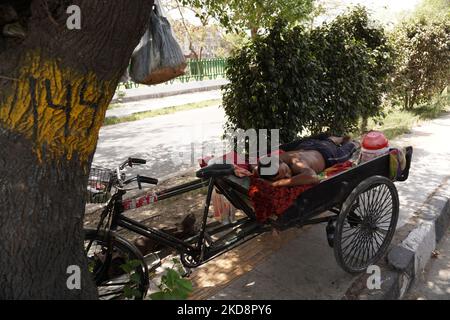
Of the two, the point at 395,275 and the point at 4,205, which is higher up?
the point at 4,205

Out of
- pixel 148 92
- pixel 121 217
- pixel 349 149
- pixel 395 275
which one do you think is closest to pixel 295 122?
pixel 349 149

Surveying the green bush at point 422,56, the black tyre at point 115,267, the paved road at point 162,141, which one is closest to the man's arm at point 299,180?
the black tyre at point 115,267

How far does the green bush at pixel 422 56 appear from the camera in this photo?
966 centimetres

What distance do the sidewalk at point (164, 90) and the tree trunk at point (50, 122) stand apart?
11.9 metres

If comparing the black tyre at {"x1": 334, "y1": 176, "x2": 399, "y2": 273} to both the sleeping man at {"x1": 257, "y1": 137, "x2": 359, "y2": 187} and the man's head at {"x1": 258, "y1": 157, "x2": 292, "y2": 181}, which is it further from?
the man's head at {"x1": 258, "y1": 157, "x2": 292, "y2": 181}

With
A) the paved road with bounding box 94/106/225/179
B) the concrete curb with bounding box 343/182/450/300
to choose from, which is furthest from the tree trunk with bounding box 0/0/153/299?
the paved road with bounding box 94/106/225/179

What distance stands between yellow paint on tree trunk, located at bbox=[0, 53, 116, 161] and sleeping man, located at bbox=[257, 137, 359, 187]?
5.00 feet

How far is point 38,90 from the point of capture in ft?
6.14

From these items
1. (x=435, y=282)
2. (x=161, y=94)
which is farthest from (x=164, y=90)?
(x=435, y=282)

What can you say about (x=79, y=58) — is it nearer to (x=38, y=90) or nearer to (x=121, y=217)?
(x=38, y=90)

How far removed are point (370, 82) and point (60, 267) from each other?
596cm

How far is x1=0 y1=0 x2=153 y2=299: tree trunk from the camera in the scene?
185cm

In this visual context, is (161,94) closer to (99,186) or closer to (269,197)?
(99,186)

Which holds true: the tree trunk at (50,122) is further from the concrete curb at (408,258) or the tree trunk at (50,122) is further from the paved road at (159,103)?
the paved road at (159,103)
